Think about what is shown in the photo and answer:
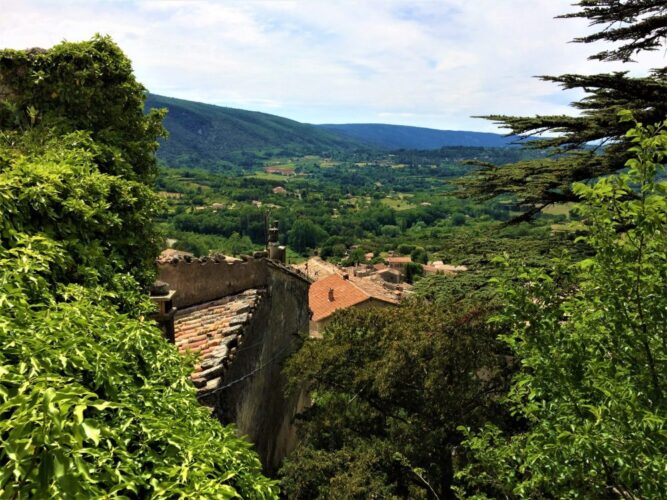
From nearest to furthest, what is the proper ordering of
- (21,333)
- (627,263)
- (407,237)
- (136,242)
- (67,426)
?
(67,426)
(21,333)
(627,263)
(136,242)
(407,237)

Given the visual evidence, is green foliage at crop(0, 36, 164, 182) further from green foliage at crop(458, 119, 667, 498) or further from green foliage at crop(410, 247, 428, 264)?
green foliage at crop(410, 247, 428, 264)

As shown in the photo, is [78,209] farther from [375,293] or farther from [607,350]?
[375,293]

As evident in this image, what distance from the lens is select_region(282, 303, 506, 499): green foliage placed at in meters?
10.7

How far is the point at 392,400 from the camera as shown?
39.9 feet

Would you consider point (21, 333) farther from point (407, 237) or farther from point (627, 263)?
point (407, 237)

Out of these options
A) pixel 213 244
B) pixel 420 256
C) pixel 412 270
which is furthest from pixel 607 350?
pixel 213 244

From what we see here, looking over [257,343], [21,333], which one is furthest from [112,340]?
[257,343]

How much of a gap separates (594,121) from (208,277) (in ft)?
28.2

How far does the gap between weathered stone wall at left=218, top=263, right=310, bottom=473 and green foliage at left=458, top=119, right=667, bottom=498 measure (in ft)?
17.3

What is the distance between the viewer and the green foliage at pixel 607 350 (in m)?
4.28

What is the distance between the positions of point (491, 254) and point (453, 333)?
2.02 meters

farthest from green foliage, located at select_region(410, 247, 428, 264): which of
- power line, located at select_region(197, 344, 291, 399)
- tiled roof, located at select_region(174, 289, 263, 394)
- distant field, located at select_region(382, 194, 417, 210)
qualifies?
tiled roof, located at select_region(174, 289, 263, 394)

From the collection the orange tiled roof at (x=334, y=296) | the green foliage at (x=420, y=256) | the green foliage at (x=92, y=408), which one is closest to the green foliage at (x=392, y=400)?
the green foliage at (x=92, y=408)

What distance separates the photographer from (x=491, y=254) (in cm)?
1130
